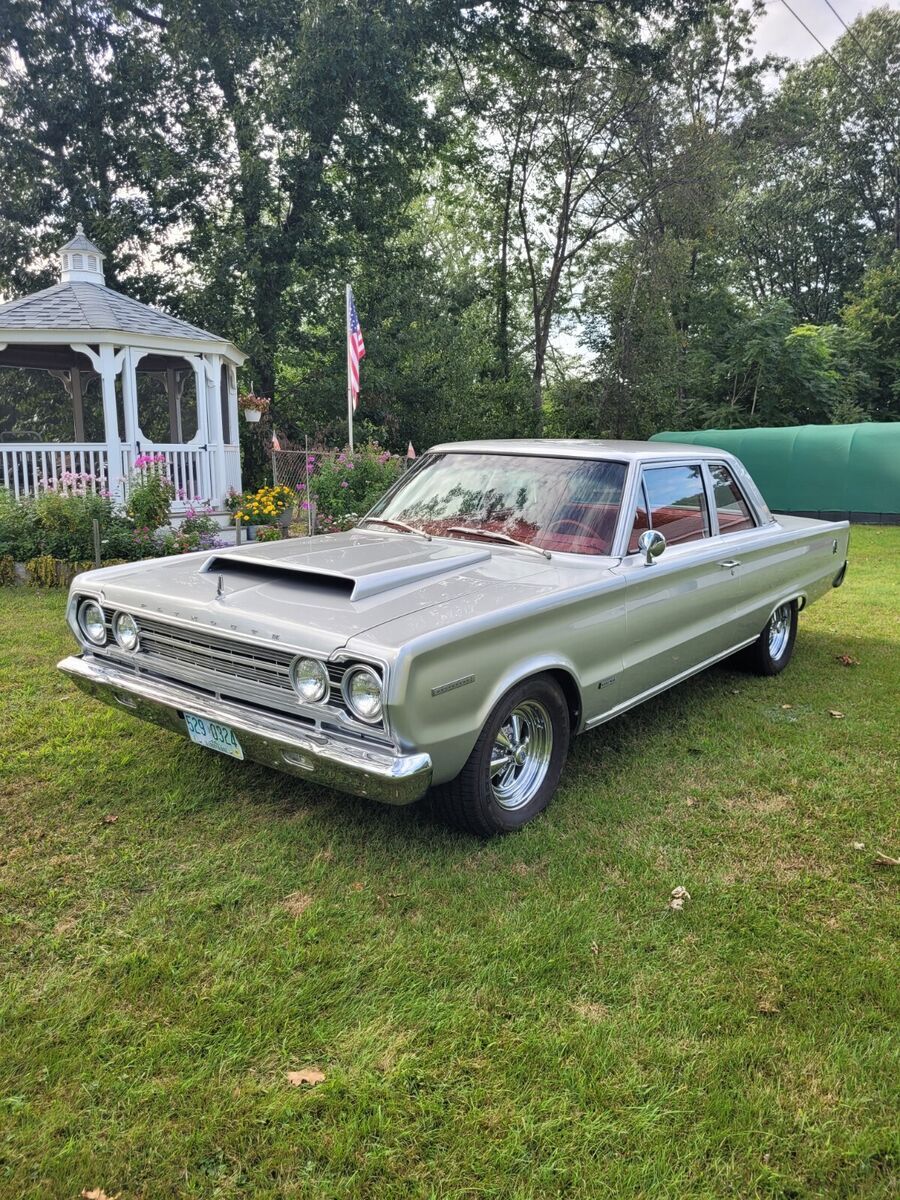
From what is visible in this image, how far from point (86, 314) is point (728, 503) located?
9.60 meters

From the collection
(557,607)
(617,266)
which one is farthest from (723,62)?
(557,607)

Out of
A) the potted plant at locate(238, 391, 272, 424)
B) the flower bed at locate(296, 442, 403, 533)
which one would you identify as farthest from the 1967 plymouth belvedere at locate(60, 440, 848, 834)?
the potted plant at locate(238, 391, 272, 424)

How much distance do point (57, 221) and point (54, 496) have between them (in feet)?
43.0

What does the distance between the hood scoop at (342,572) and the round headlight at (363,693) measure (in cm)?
50

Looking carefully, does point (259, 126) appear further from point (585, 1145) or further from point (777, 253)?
point (777, 253)

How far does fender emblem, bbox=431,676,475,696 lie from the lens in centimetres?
299

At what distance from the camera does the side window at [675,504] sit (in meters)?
4.62

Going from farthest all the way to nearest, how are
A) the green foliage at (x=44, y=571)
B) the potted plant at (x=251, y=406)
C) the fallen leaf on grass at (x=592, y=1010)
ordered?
the potted plant at (x=251, y=406) < the green foliage at (x=44, y=571) < the fallen leaf on grass at (x=592, y=1010)

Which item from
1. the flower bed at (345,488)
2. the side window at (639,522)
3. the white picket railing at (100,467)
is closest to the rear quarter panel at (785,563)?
the side window at (639,522)

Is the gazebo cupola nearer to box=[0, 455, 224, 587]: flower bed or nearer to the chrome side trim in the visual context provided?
box=[0, 455, 224, 587]: flower bed

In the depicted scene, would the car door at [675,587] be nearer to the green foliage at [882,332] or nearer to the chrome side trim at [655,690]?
the chrome side trim at [655,690]

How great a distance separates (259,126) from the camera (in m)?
18.2

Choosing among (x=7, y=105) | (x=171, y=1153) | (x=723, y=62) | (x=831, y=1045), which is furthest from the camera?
(x=723, y=62)

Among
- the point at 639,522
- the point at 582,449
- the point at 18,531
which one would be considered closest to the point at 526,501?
the point at 582,449
